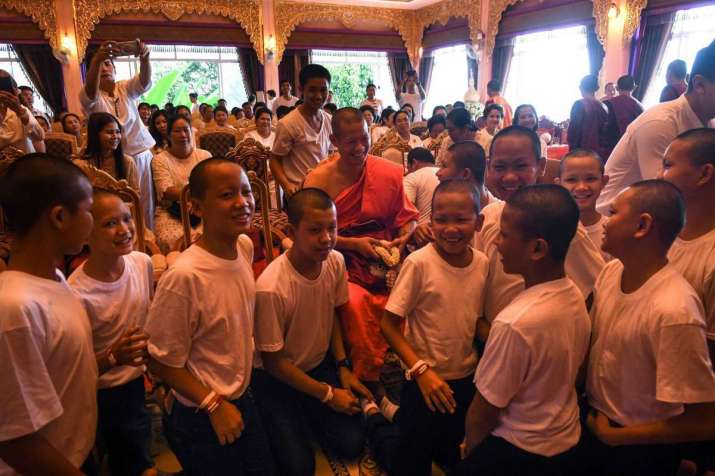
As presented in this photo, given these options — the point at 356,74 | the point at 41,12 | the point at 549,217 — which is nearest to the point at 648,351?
the point at 549,217

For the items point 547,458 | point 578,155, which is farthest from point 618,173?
point 547,458

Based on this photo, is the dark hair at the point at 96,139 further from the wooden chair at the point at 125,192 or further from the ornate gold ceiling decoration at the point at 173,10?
the ornate gold ceiling decoration at the point at 173,10

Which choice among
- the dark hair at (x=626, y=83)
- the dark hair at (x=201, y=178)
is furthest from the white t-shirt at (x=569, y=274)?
the dark hair at (x=626, y=83)

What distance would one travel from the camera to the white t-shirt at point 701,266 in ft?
4.15

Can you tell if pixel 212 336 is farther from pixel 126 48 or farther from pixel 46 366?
pixel 126 48

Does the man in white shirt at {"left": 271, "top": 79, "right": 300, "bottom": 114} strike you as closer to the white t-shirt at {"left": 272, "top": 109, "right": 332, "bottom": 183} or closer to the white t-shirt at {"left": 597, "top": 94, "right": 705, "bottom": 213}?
the white t-shirt at {"left": 272, "top": 109, "right": 332, "bottom": 183}

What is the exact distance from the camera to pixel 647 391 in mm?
1172

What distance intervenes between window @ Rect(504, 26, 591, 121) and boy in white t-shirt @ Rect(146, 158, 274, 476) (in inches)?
348

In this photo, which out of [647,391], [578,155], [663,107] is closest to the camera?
[647,391]

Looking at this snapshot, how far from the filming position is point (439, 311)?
60.3 inches

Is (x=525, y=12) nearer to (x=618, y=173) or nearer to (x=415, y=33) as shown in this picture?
(x=415, y=33)

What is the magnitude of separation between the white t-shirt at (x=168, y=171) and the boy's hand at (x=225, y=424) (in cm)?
202

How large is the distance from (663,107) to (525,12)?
8.50 meters

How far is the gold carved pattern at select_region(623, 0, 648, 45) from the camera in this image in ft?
25.0
